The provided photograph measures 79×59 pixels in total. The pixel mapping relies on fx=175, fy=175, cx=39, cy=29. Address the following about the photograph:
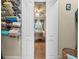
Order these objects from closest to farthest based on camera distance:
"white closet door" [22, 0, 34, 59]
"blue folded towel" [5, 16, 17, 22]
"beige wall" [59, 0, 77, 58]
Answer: "blue folded towel" [5, 16, 17, 22] < "white closet door" [22, 0, 34, 59] < "beige wall" [59, 0, 77, 58]

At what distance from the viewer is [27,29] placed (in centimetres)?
656

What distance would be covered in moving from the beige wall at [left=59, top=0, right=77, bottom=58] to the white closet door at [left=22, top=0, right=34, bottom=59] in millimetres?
1115

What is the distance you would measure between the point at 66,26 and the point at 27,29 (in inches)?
59.2

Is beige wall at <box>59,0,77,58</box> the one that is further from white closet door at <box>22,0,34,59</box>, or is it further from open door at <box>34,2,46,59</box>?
white closet door at <box>22,0,34,59</box>

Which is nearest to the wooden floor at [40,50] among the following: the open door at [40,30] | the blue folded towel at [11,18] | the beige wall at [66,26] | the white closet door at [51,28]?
the open door at [40,30]

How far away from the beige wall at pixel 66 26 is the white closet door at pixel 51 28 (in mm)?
221

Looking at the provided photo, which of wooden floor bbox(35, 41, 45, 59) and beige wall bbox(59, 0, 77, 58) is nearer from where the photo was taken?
wooden floor bbox(35, 41, 45, 59)

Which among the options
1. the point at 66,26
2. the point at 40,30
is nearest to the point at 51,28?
the point at 40,30

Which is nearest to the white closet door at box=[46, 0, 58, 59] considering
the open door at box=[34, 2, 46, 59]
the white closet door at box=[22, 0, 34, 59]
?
the open door at box=[34, 2, 46, 59]

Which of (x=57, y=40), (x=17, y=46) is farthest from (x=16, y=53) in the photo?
(x=57, y=40)

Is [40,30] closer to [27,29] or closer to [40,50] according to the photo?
[27,29]

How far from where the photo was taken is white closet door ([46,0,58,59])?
6.57 meters

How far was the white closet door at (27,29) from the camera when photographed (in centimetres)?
651

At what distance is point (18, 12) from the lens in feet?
21.1
